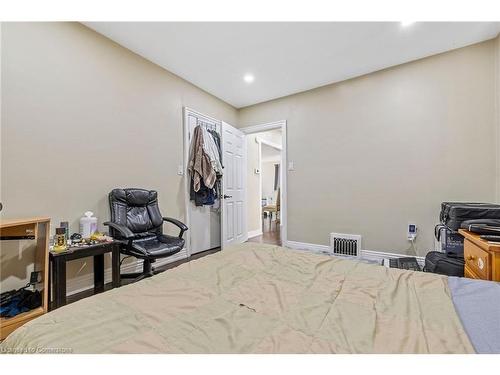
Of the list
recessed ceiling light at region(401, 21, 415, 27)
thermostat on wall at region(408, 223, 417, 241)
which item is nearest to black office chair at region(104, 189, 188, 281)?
thermostat on wall at region(408, 223, 417, 241)

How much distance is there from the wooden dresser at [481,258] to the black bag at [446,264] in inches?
5.1

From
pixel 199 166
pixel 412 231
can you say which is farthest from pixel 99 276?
pixel 412 231

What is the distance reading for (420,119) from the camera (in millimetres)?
2660

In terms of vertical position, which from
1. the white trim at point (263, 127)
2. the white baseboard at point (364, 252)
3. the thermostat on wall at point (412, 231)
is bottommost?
the white baseboard at point (364, 252)

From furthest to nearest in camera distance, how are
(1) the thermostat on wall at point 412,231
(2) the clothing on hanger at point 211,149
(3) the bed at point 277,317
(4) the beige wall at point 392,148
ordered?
(2) the clothing on hanger at point 211,149 → (1) the thermostat on wall at point 412,231 → (4) the beige wall at point 392,148 → (3) the bed at point 277,317

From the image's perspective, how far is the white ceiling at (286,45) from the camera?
6.93 ft

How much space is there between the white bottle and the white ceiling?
5.76 feet

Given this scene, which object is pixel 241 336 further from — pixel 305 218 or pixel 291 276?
pixel 305 218

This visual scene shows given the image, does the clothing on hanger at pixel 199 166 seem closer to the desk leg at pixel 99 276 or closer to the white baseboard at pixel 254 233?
the desk leg at pixel 99 276

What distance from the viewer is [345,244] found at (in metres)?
3.13

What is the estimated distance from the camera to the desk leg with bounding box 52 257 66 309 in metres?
1.60

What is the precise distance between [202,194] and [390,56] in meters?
2.83

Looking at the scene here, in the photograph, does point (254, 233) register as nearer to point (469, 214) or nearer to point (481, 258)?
point (469, 214)

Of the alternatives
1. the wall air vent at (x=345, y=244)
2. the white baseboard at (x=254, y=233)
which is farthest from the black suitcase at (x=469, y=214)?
the white baseboard at (x=254, y=233)
